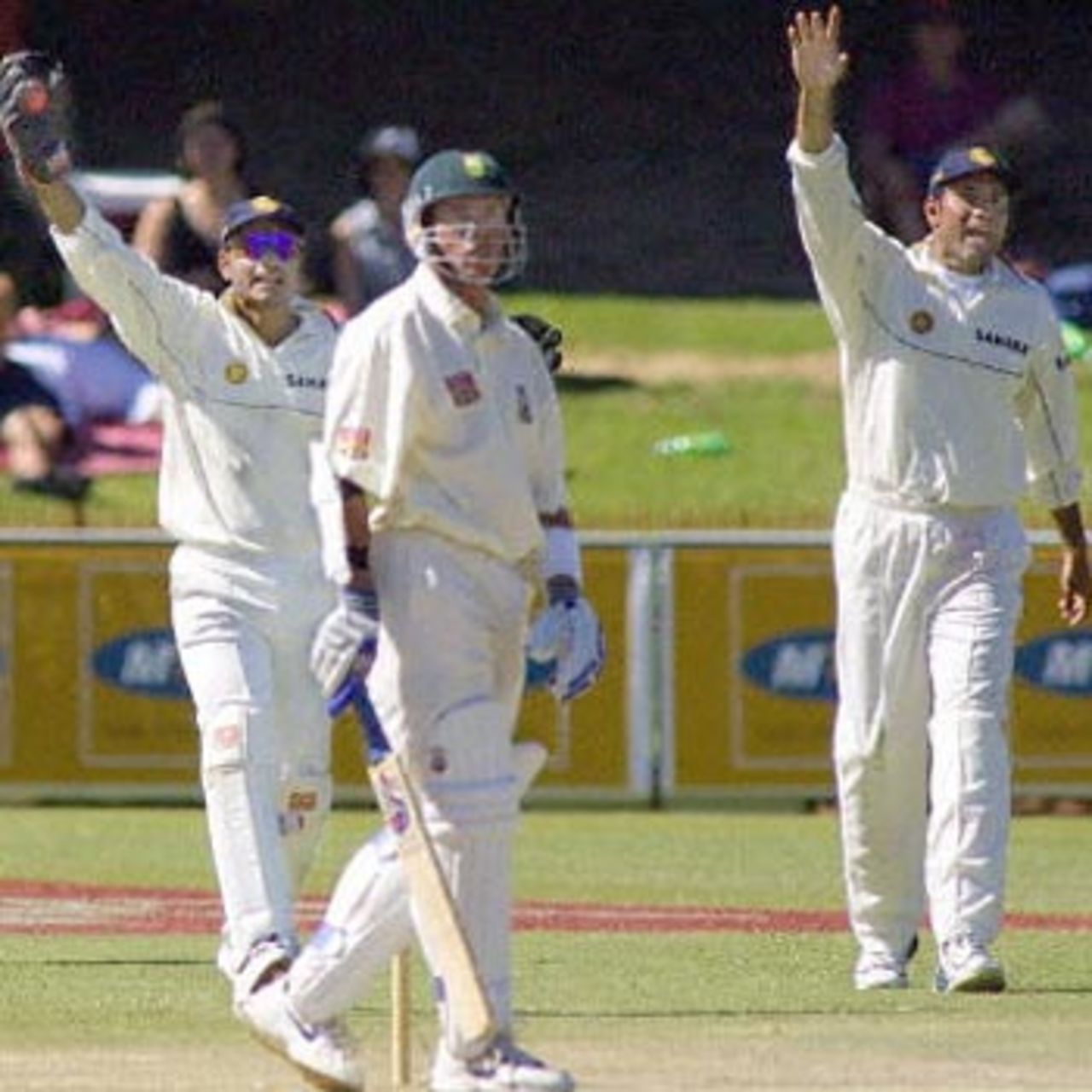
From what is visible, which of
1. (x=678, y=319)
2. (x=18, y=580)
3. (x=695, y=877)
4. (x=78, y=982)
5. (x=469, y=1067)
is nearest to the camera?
(x=469, y=1067)

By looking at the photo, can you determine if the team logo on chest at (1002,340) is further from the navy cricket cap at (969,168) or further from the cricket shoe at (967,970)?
the cricket shoe at (967,970)

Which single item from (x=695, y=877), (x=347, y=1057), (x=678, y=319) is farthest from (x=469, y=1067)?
(x=678, y=319)

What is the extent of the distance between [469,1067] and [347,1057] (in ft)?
1.30

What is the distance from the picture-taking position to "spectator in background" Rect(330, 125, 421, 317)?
21422 millimetres

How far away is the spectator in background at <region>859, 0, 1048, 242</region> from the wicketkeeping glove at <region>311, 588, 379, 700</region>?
14.0 metres

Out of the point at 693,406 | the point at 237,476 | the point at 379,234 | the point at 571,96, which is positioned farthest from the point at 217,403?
the point at 571,96

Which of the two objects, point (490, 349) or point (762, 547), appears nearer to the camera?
point (490, 349)

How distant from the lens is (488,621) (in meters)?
9.67

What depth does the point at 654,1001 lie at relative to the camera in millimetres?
11805

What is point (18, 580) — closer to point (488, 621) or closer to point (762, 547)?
point (762, 547)

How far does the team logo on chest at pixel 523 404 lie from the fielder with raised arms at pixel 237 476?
1.80m

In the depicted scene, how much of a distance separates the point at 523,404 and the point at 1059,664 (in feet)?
32.0

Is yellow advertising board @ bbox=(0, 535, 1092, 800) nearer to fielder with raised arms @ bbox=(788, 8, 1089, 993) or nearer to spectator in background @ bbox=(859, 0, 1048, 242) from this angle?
spectator in background @ bbox=(859, 0, 1048, 242)

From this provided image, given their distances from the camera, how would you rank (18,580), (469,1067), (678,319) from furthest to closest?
(678,319)
(18,580)
(469,1067)
